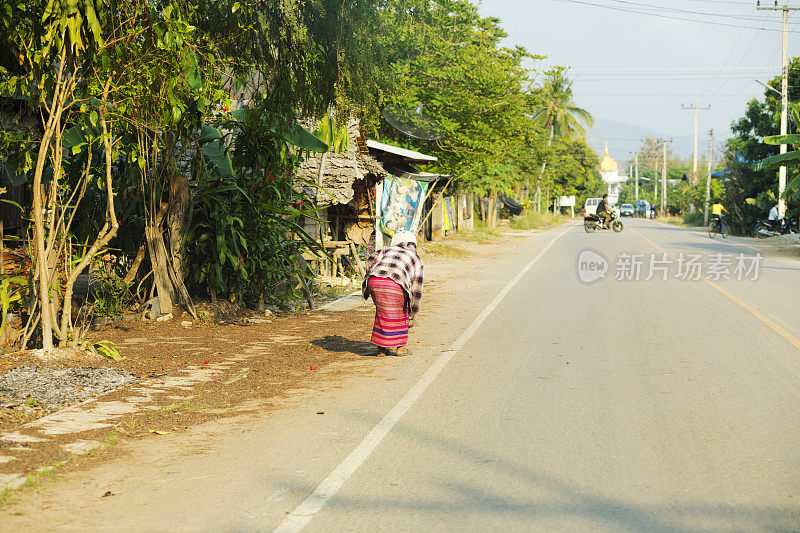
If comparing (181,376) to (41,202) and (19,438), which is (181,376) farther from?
(19,438)

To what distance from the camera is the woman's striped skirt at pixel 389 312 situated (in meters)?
8.78

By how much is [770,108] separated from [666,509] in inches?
1583

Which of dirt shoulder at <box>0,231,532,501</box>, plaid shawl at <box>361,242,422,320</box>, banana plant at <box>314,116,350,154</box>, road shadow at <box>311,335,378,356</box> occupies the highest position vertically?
banana plant at <box>314,116,350,154</box>

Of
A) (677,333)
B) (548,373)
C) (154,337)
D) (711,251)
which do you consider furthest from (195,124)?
(711,251)

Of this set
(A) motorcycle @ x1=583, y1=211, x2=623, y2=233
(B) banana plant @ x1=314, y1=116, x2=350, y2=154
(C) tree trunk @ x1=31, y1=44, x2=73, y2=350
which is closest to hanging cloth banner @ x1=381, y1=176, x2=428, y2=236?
(B) banana plant @ x1=314, y1=116, x2=350, y2=154

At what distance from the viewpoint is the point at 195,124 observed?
1050 centimetres

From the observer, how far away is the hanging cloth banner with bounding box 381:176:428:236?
22.8 meters

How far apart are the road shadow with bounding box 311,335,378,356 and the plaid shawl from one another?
0.92 m

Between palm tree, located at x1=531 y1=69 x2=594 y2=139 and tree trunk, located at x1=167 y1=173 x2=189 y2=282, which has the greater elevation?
palm tree, located at x1=531 y1=69 x2=594 y2=139

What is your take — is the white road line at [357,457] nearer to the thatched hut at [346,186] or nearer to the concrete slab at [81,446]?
the concrete slab at [81,446]

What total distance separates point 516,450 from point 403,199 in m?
19.6

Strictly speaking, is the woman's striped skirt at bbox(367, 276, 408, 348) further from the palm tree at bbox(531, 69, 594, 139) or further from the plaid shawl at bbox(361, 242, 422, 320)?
the palm tree at bbox(531, 69, 594, 139)

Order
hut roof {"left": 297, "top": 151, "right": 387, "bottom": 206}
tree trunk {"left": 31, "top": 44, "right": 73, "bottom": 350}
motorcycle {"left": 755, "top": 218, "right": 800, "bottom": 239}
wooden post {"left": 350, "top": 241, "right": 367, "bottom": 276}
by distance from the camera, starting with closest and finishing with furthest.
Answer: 1. tree trunk {"left": 31, "top": 44, "right": 73, "bottom": 350}
2. hut roof {"left": 297, "top": 151, "right": 387, "bottom": 206}
3. wooden post {"left": 350, "top": 241, "right": 367, "bottom": 276}
4. motorcycle {"left": 755, "top": 218, "right": 800, "bottom": 239}

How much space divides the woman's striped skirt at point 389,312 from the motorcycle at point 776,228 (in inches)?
1169
